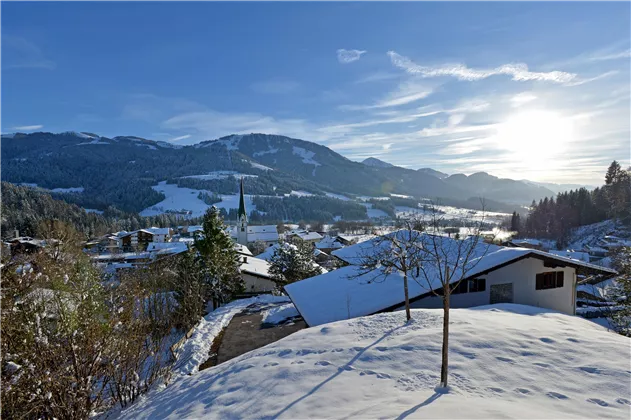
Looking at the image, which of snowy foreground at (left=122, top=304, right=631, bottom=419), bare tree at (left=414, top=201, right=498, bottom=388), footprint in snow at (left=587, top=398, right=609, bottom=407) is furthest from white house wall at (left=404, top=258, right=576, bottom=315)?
footprint in snow at (left=587, top=398, right=609, bottom=407)

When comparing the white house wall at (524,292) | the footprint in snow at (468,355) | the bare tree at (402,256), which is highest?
the bare tree at (402,256)

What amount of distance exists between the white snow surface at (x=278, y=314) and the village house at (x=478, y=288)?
1.51m

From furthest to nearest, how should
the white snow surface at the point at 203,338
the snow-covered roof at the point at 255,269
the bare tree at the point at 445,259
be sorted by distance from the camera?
the snow-covered roof at the point at 255,269
the white snow surface at the point at 203,338
the bare tree at the point at 445,259

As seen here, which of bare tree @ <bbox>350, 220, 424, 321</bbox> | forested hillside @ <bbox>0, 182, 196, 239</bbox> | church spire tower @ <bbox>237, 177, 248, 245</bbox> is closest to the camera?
bare tree @ <bbox>350, 220, 424, 321</bbox>

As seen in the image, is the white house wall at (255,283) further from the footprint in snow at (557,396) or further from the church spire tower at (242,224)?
the church spire tower at (242,224)

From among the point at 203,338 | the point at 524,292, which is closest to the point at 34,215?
the point at 203,338

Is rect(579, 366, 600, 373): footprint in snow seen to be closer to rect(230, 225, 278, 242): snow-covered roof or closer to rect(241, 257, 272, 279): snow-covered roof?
rect(241, 257, 272, 279): snow-covered roof

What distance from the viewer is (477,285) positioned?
17.2 m

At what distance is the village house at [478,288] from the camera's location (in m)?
15.8

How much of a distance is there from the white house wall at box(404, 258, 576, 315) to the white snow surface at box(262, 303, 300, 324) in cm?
792

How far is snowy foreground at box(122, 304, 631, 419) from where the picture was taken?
5715 millimetres

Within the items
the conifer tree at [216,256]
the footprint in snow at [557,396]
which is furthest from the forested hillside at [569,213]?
the footprint in snow at [557,396]

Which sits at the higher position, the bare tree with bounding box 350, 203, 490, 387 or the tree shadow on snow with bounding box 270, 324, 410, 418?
the bare tree with bounding box 350, 203, 490, 387

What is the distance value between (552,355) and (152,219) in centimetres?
14422
